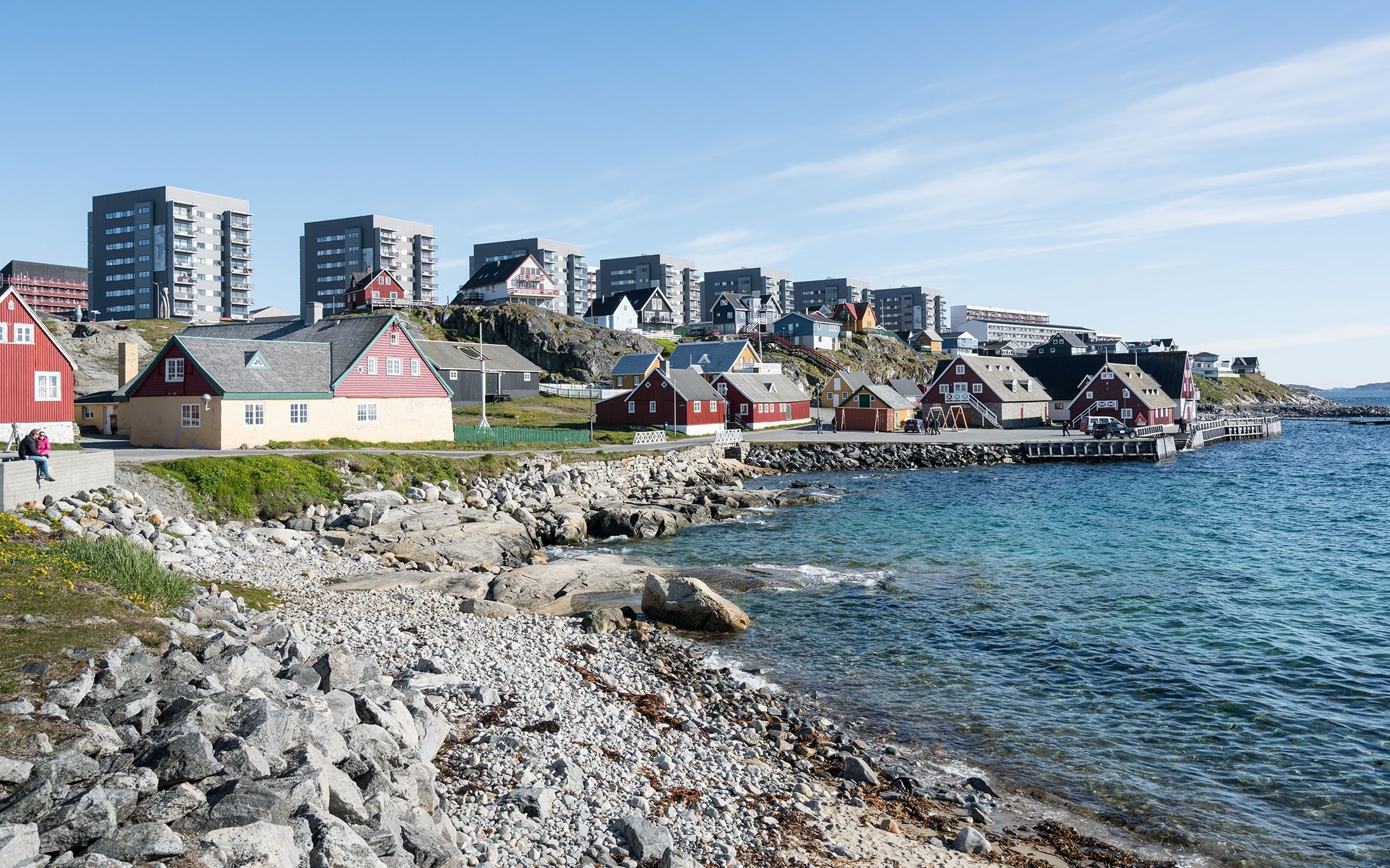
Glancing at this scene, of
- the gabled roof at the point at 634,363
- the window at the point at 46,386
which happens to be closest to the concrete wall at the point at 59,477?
the window at the point at 46,386

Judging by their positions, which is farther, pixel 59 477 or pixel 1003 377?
pixel 1003 377

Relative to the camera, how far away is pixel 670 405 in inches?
2753

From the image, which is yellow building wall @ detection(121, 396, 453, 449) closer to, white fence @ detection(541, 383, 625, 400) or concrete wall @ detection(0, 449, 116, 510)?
concrete wall @ detection(0, 449, 116, 510)

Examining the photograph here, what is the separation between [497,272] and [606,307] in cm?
1681

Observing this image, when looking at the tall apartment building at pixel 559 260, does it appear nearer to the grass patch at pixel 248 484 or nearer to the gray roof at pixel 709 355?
the gray roof at pixel 709 355

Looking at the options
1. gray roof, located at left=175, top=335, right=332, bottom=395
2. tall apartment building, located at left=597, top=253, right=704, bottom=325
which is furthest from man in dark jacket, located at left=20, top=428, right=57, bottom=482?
tall apartment building, located at left=597, top=253, right=704, bottom=325

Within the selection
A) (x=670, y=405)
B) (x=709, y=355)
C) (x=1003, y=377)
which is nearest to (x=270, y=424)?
(x=670, y=405)

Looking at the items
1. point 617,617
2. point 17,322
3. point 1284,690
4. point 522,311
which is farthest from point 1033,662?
point 522,311

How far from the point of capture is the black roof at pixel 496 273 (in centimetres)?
12088

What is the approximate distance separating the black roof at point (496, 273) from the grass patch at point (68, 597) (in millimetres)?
103595

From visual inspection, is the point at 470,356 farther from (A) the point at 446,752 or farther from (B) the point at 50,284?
(B) the point at 50,284

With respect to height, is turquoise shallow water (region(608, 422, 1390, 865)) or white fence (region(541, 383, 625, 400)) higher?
white fence (region(541, 383, 625, 400))

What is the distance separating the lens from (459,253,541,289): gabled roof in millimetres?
Answer: 120812

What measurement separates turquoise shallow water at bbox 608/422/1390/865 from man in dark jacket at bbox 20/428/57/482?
65.4ft
